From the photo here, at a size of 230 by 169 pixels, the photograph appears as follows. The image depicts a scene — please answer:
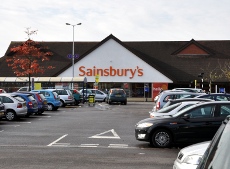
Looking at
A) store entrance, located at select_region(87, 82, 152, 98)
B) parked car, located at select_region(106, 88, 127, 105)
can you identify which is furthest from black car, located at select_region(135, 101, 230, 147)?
store entrance, located at select_region(87, 82, 152, 98)

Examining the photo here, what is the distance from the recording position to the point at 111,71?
7081 centimetres

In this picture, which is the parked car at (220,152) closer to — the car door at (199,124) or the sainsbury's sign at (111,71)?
the car door at (199,124)

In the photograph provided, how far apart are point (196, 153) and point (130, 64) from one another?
61.6m

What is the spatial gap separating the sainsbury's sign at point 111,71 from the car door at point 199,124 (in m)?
53.9

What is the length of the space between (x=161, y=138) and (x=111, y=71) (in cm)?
5451

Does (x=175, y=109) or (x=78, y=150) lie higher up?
(x=175, y=109)

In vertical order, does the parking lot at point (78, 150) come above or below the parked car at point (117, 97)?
below

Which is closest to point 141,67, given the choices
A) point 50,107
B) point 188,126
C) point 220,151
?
point 50,107

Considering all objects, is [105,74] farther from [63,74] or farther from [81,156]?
[81,156]

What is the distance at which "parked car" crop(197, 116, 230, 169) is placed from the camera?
3.89 meters

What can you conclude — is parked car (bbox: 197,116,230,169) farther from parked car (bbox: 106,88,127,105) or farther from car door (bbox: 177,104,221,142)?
parked car (bbox: 106,88,127,105)

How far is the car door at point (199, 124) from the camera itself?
15930 millimetres

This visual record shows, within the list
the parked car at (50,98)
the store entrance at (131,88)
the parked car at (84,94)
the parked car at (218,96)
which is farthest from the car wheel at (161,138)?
the store entrance at (131,88)

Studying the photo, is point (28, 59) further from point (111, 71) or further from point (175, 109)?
point (175, 109)
